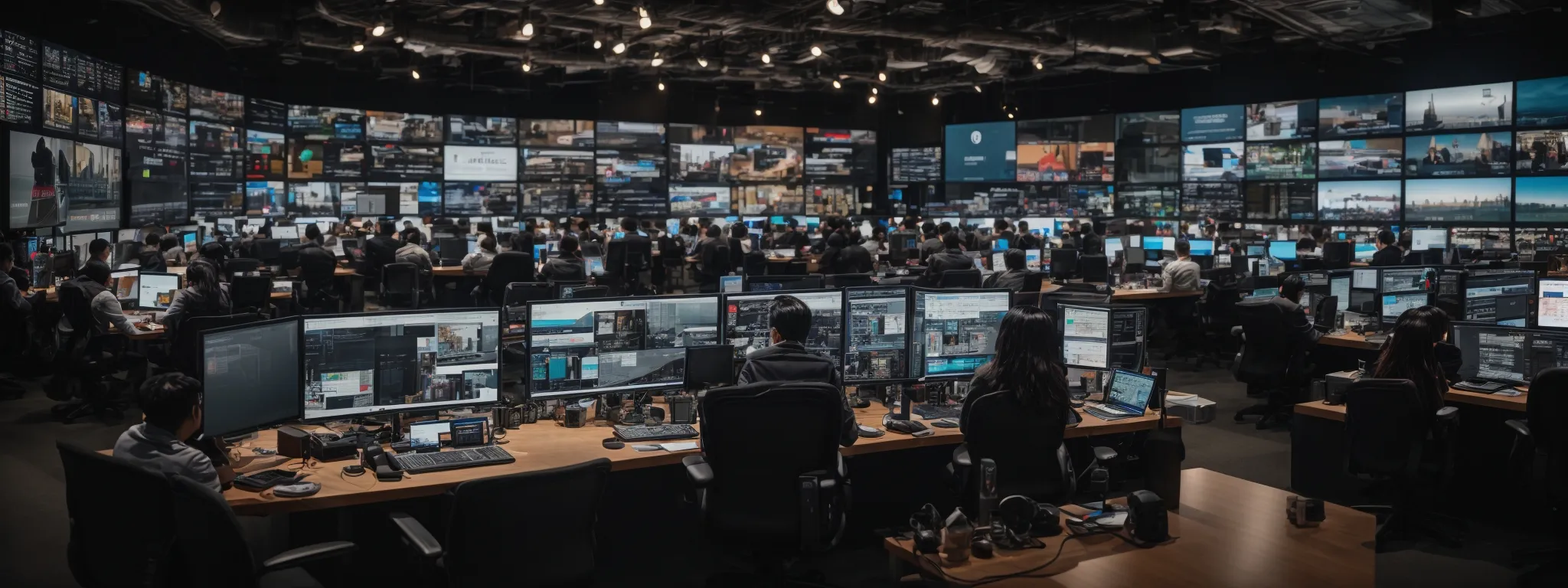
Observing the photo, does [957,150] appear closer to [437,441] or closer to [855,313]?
[855,313]

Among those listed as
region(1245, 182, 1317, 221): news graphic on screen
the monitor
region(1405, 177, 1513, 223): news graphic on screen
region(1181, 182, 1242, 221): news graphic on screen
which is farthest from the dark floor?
region(1181, 182, 1242, 221): news graphic on screen

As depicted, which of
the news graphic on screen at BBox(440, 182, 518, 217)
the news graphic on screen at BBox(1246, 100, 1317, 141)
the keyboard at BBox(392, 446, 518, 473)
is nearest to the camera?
the keyboard at BBox(392, 446, 518, 473)

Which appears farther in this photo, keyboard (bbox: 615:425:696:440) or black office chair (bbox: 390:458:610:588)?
keyboard (bbox: 615:425:696:440)

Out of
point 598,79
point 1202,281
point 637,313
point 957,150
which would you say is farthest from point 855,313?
point 957,150

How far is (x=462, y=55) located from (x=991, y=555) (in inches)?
611

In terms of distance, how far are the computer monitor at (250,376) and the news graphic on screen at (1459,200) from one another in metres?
15.2

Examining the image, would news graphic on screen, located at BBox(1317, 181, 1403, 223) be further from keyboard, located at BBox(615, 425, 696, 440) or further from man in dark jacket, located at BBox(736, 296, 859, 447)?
keyboard, located at BBox(615, 425, 696, 440)

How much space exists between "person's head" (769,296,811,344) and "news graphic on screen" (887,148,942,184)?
18039 mm

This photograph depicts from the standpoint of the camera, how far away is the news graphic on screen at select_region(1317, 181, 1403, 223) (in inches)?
617

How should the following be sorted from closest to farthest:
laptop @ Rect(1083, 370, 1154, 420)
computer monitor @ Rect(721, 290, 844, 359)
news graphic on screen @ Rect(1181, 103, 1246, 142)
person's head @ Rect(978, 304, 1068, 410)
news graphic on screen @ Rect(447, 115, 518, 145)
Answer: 1. person's head @ Rect(978, 304, 1068, 410)
2. laptop @ Rect(1083, 370, 1154, 420)
3. computer monitor @ Rect(721, 290, 844, 359)
4. news graphic on screen @ Rect(1181, 103, 1246, 142)
5. news graphic on screen @ Rect(447, 115, 518, 145)

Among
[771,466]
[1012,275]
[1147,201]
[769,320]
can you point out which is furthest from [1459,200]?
[771,466]

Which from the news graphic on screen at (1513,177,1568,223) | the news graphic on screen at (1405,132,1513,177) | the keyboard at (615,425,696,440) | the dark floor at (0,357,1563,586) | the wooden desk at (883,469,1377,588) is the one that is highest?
the news graphic on screen at (1405,132,1513,177)

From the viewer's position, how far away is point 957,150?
22.0 meters

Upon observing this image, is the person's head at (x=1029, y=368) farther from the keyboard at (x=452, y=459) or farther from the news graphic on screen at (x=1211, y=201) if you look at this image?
the news graphic on screen at (x=1211, y=201)
